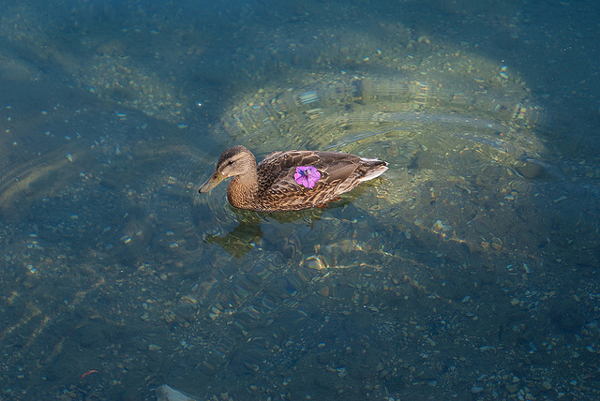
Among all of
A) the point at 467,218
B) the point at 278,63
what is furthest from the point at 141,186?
the point at 467,218

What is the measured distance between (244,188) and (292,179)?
59 cm

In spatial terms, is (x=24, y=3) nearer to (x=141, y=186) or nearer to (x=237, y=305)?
(x=141, y=186)

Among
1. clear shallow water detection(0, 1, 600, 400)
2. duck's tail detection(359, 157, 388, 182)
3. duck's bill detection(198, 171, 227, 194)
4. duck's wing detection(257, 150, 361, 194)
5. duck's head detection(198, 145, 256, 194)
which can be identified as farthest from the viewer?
duck's tail detection(359, 157, 388, 182)

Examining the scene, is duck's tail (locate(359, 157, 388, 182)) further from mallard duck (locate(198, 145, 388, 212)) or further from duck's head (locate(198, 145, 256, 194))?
duck's head (locate(198, 145, 256, 194))

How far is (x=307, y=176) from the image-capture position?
5859mm

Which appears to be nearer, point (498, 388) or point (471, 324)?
point (498, 388)

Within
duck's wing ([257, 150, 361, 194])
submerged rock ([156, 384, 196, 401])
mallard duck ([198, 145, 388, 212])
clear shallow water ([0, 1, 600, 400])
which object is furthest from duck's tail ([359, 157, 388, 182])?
submerged rock ([156, 384, 196, 401])

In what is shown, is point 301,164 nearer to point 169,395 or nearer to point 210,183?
point 210,183

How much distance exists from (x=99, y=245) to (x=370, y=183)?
3.37 meters

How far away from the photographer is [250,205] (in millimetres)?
6066

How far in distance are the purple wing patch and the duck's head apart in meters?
0.54

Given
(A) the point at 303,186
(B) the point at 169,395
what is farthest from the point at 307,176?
(B) the point at 169,395

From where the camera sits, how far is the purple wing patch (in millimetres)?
5845

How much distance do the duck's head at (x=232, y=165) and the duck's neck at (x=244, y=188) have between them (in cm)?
7
